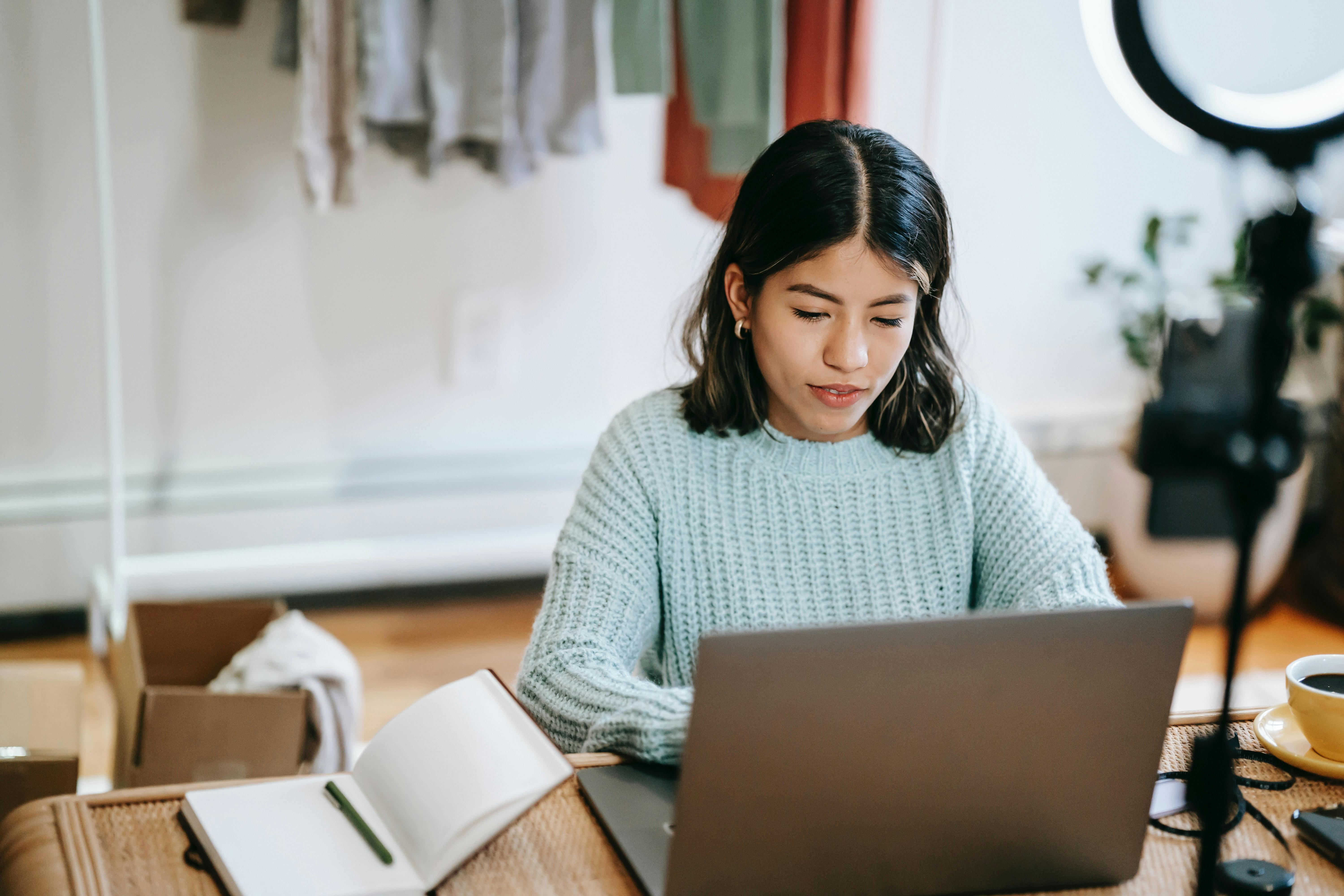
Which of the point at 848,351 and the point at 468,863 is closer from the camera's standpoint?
the point at 468,863

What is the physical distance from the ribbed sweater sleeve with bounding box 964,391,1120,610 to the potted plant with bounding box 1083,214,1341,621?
4.38 ft

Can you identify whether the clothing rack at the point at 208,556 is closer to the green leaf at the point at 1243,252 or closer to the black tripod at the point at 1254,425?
the green leaf at the point at 1243,252

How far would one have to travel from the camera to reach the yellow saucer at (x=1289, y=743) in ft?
2.80

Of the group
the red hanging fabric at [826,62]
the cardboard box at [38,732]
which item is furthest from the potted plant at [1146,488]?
the cardboard box at [38,732]

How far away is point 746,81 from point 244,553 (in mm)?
1238

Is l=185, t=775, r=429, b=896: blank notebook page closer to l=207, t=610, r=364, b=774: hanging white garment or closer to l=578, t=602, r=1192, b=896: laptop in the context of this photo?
l=578, t=602, r=1192, b=896: laptop

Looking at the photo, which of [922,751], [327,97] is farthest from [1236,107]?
[327,97]

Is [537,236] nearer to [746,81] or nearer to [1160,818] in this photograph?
[746,81]

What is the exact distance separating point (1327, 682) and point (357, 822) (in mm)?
670

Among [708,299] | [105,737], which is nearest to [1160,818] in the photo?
[708,299]

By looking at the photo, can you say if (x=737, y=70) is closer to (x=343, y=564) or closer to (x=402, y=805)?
(x=343, y=564)

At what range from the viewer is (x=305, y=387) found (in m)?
2.38

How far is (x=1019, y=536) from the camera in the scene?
1.12 meters

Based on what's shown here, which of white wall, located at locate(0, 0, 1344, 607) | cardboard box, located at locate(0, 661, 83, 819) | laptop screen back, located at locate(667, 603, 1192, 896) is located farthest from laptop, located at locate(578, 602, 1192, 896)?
white wall, located at locate(0, 0, 1344, 607)
